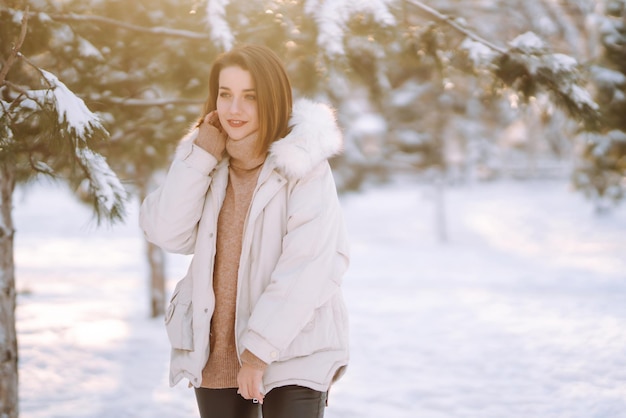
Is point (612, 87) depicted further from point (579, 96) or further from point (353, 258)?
point (353, 258)

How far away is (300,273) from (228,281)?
300mm

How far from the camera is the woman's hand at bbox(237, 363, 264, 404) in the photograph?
1810mm

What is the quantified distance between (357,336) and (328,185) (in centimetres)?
427

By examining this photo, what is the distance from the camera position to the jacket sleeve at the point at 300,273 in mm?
1801

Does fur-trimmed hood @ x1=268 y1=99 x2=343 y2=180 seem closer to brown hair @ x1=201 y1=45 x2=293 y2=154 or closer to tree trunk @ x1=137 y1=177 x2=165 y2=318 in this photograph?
→ brown hair @ x1=201 y1=45 x2=293 y2=154

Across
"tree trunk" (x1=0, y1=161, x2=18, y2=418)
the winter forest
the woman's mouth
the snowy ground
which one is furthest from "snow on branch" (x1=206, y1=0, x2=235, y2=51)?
"tree trunk" (x1=0, y1=161, x2=18, y2=418)

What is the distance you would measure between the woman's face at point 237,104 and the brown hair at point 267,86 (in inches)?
0.9

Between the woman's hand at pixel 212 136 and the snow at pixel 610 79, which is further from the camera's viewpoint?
the snow at pixel 610 79

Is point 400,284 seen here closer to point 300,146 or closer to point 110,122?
point 110,122

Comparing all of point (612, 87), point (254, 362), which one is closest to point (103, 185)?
point (254, 362)

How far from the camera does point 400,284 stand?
8789 mm

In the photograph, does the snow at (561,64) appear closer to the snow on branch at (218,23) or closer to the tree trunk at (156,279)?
the snow on branch at (218,23)

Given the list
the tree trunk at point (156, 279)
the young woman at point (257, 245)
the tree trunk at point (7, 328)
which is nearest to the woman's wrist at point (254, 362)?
the young woman at point (257, 245)

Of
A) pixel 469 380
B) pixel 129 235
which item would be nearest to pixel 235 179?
pixel 469 380
